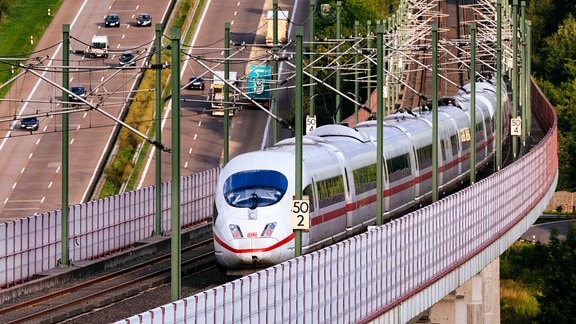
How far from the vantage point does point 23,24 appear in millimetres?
158125

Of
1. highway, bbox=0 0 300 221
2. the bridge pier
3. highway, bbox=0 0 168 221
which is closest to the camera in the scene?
the bridge pier

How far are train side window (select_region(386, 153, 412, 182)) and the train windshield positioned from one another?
1110 cm

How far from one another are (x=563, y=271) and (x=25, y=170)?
46.5 m

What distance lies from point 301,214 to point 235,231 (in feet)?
5.54

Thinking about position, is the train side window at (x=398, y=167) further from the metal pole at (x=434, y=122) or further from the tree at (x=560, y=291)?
the tree at (x=560, y=291)

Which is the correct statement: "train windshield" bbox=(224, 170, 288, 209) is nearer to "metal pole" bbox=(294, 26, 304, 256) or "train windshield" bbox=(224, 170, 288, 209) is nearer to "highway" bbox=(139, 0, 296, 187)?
"metal pole" bbox=(294, 26, 304, 256)

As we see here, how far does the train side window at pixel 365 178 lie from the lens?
182 feet

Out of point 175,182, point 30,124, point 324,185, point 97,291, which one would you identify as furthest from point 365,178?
point 30,124

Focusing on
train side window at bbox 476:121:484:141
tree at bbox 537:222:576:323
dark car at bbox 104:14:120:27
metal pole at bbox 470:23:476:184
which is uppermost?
metal pole at bbox 470:23:476:184

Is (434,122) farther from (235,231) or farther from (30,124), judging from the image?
(30,124)

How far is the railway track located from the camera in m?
44.2

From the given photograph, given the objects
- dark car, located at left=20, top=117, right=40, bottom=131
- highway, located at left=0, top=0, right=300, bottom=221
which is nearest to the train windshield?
highway, located at left=0, top=0, right=300, bottom=221

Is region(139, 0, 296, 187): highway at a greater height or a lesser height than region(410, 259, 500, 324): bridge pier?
lesser

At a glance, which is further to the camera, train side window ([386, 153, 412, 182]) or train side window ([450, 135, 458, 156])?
train side window ([450, 135, 458, 156])
